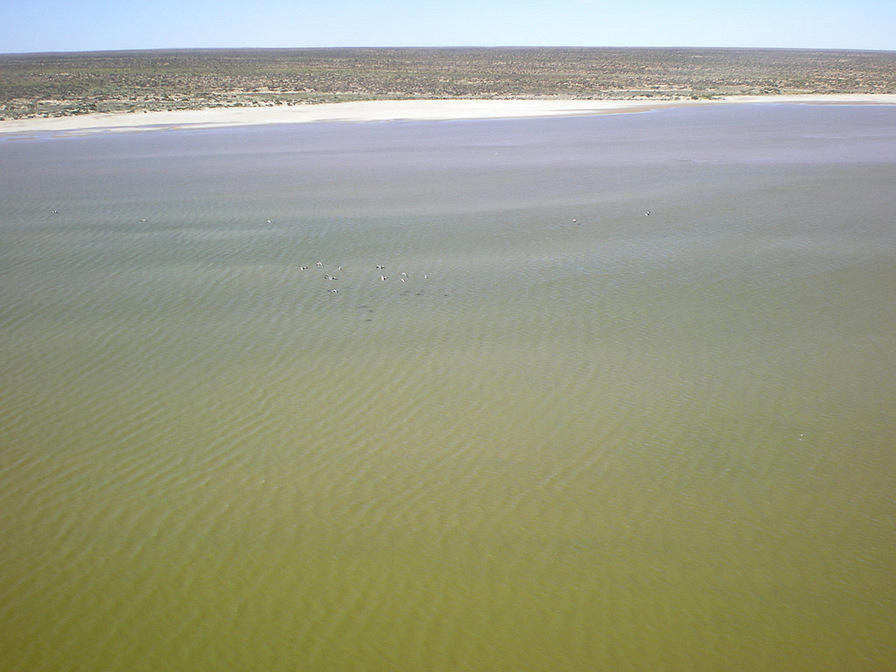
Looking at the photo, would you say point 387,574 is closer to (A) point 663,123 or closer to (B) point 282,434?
(B) point 282,434

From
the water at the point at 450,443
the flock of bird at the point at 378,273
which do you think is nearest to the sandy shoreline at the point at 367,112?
the water at the point at 450,443

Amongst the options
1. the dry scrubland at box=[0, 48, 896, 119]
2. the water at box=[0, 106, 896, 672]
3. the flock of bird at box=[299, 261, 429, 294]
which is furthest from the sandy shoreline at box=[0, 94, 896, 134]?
the flock of bird at box=[299, 261, 429, 294]

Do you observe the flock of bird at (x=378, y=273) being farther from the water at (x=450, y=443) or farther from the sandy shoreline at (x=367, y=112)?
the sandy shoreline at (x=367, y=112)

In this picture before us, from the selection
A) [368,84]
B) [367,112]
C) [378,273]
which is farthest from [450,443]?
[368,84]

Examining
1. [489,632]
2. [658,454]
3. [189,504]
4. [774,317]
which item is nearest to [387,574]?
[489,632]

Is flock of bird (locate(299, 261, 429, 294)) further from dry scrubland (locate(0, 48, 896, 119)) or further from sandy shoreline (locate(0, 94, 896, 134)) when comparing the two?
dry scrubland (locate(0, 48, 896, 119))

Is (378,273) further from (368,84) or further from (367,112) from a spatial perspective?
(368,84)

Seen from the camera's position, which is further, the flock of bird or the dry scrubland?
the dry scrubland
